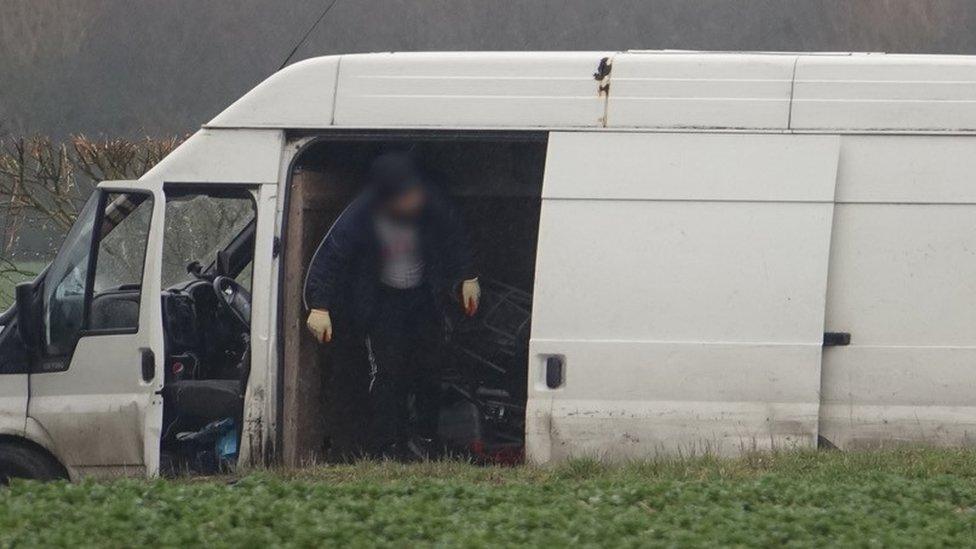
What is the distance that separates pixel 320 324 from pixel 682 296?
1.94 m

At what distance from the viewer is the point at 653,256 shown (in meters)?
8.27

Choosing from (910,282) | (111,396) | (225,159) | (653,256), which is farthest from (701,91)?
(111,396)

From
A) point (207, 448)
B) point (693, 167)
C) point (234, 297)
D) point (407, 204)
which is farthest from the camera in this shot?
point (234, 297)

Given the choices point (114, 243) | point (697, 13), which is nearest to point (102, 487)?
point (114, 243)

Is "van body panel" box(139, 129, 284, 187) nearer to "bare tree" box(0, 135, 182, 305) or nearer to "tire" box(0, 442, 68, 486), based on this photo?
"tire" box(0, 442, 68, 486)

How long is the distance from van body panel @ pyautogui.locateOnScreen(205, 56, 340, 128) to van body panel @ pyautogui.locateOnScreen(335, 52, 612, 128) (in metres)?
0.07

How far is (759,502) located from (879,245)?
1.76m

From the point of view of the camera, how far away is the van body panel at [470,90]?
8.41m

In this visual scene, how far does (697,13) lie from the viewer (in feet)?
145

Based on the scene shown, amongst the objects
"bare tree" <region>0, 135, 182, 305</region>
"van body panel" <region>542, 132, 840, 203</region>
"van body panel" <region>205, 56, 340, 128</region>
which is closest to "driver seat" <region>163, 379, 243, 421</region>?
"van body panel" <region>205, 56, 340, 128</region>

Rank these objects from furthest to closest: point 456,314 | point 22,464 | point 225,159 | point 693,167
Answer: point 456,314
point 225,159
point 22,464
point 693,167

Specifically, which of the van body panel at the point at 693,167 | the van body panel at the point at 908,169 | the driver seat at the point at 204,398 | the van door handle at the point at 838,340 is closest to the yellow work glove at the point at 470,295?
the van body panel at the point at 693,167

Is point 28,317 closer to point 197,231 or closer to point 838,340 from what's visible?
point 197,231

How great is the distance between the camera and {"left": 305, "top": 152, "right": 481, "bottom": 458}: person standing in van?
373 inches
